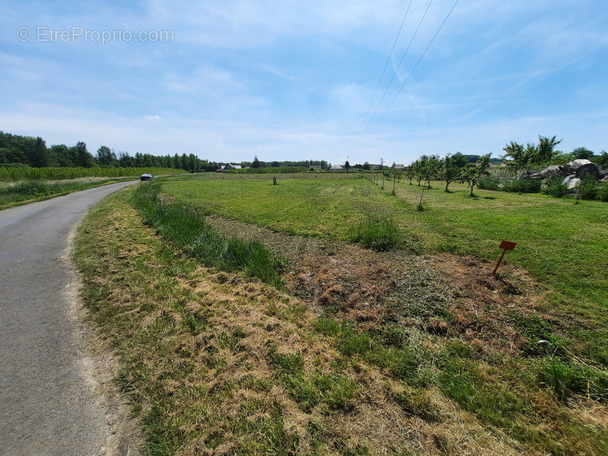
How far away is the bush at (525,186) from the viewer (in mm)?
24330

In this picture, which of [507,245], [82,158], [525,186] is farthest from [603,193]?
[82,158]

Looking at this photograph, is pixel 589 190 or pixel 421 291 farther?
pixel 589 190

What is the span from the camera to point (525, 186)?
24750 mm

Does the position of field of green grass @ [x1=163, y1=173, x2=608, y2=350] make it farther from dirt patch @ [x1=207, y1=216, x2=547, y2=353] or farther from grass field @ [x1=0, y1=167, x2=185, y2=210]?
grass field @ [x1=0, y1=167, x2=185, y2=210]

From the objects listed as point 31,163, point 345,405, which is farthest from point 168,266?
point 31,163

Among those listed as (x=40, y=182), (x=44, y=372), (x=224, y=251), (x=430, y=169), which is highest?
(x=430, y=169)

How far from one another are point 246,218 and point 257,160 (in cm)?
12699

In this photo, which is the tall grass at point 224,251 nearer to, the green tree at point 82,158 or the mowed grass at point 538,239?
the mowed grass at point 538,239

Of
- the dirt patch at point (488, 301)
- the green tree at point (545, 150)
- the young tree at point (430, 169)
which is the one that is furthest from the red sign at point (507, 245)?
the green tree at point (545, 150)

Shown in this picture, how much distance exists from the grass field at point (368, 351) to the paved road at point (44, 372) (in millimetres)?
401

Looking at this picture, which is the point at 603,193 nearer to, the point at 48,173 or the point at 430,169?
the point at 430,169

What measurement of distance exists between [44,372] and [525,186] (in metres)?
34.9

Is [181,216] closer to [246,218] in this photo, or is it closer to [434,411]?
[246,218]

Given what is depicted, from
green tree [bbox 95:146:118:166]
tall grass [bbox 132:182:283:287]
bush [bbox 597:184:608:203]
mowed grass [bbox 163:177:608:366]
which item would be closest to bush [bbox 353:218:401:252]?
mowed grass [bbox 163:177:608:366]
